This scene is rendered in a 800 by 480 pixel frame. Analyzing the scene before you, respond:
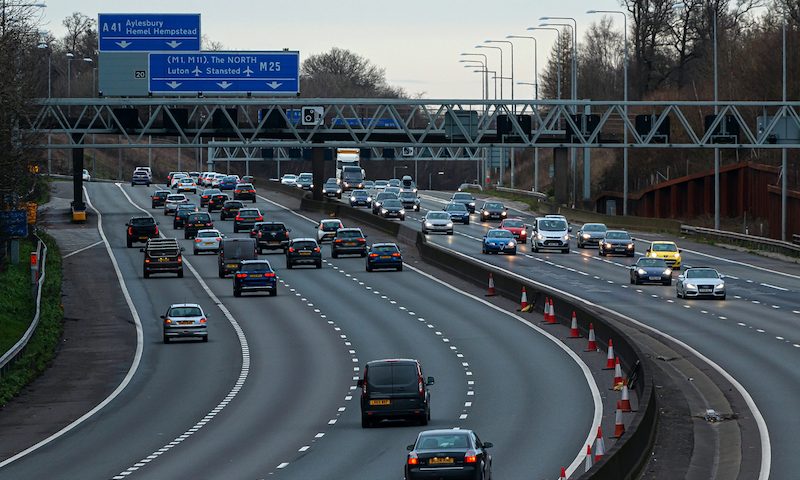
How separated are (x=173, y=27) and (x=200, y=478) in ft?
193

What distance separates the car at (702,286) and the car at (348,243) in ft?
75.4

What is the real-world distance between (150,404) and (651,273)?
30579mm

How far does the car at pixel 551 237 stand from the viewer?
80375 mm

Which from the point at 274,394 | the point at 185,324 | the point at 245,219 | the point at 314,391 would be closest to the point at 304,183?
the point at 245,219

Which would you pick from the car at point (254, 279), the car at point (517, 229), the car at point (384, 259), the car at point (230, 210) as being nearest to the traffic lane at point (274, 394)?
the car at point (254, 279)

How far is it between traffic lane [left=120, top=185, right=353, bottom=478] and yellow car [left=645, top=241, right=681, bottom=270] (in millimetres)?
17695

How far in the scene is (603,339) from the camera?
4412 centimetres

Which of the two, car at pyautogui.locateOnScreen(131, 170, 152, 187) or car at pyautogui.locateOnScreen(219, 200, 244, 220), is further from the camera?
car at pyautogui.locateOnScreen(131, 170, 152, 187)

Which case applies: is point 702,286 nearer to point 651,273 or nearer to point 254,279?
point 651,273

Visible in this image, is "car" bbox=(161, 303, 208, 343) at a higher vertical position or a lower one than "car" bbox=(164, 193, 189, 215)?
lower

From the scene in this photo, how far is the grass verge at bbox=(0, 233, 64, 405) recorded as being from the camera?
41.4 metres

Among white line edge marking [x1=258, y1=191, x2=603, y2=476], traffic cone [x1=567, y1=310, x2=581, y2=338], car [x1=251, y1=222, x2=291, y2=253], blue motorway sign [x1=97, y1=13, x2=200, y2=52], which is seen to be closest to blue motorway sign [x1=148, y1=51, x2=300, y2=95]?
blue motorway sign [x1=97, y1=13, x2=200, y2=52]

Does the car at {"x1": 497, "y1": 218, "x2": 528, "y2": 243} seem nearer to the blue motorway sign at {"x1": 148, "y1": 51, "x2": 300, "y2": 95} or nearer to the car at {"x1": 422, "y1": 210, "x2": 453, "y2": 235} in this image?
the car at {"x1": 422, "y1": 210, "x2": 453, "y2": 235}

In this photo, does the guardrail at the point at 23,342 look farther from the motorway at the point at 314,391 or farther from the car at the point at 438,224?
the car at the point at 438,224
